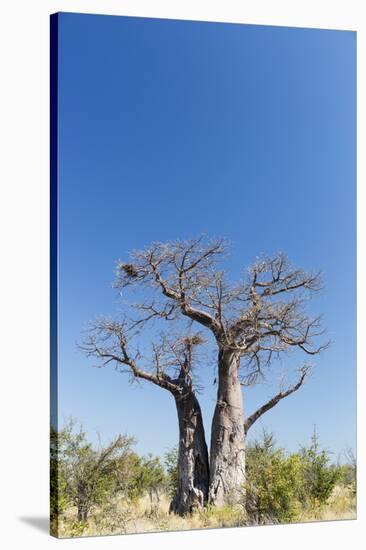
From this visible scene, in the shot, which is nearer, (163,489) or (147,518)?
(147,518)

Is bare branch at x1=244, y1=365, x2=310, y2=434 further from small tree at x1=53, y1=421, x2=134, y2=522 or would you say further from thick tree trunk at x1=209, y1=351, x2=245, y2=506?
small tree at x1=53, y1=421, x2=134, y2=522

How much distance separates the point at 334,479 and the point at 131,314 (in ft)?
9.58

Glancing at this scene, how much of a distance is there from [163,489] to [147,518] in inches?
17.2

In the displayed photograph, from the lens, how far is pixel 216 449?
13.2 meters

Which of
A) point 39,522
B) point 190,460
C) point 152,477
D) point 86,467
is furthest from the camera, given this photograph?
point 190,460

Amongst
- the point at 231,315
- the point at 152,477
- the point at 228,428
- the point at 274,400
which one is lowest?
the point at 152,477

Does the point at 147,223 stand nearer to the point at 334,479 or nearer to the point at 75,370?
the point at 75,370

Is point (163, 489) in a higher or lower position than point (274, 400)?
lower

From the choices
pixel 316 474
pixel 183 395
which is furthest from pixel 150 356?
pixel 316 474

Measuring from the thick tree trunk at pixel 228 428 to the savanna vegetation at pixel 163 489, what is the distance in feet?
0.48

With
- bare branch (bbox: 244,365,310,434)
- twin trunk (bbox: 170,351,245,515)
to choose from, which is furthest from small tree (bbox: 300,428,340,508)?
twin trunk (bbox: 170,351,245,515)

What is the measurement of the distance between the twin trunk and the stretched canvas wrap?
0.05 feet

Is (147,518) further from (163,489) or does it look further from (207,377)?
(207,377)

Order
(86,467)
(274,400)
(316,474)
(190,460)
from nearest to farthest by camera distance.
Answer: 1. (86,467)
2. (190,460)
3. (274,400)
4. (316,474)
